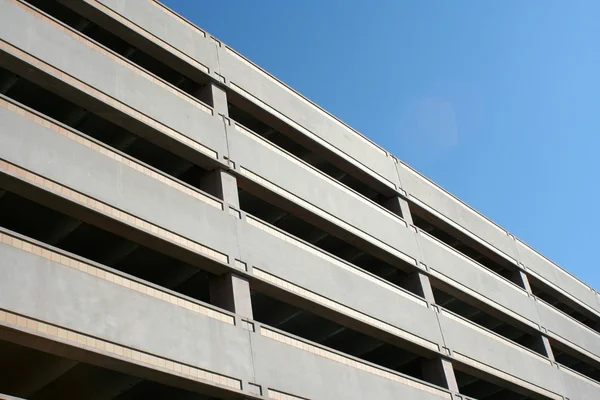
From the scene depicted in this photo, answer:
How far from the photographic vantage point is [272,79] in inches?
1047

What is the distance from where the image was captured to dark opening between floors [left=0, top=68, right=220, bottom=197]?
63.4 feet

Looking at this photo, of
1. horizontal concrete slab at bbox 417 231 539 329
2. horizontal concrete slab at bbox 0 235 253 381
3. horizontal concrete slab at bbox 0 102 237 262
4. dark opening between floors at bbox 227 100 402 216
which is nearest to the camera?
horizontal concrete slab at bbox 0 235 253 381

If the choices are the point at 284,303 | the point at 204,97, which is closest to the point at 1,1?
the point at 204,97

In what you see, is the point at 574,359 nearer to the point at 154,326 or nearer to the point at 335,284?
the point at 335,284

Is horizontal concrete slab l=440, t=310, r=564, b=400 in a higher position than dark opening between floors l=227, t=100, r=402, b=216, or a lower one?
lower

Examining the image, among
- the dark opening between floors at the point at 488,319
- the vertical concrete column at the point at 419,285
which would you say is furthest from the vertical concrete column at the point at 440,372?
the dark opening between floors at the point at 488,319

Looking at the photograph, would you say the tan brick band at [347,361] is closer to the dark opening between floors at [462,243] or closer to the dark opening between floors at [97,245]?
the dark opening between floors at [97,245]

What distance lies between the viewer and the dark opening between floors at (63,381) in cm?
1545

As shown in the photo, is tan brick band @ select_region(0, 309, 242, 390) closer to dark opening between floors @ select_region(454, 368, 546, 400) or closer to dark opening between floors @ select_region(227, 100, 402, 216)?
dark opening between floors @ select_region(227, 100, 402, 216)

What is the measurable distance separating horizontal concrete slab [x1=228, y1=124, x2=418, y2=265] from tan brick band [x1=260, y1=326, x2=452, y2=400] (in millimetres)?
5002

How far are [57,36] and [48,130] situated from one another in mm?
3381

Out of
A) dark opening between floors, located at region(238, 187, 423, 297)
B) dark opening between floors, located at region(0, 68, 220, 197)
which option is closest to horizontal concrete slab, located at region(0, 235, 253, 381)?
dark opening between floors, located at region(0, 68, 220, 197)

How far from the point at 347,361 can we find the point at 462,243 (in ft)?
44.9

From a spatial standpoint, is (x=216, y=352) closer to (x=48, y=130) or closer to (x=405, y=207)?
(x=48, y=130)
